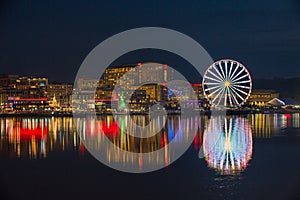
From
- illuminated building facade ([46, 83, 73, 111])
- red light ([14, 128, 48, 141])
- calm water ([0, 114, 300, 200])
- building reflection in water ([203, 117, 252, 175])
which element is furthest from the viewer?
illuminated building facade ([46, 83, 73, 111])

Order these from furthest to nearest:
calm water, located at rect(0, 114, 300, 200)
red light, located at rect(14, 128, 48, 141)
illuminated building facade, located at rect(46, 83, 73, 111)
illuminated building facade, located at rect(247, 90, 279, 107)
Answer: illuminated building facade, located at rect(247, 90, 279, 107) < illuminated building facade, located at rect(46, 83, 73, 111) < red light, located at rect(14, 128, 48, 141) < calm water, located at rect(0, 114, 300, 200)

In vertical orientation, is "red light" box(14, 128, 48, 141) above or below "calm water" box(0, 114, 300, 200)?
above

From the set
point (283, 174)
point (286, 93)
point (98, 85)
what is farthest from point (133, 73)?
point (283, 174)

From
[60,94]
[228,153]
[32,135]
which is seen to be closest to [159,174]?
[228,153]

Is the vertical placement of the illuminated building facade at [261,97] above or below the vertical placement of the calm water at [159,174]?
above

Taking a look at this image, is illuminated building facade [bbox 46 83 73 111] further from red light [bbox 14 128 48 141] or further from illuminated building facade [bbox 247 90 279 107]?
red light [bbox 14 128 48 141]

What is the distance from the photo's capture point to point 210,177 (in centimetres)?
984

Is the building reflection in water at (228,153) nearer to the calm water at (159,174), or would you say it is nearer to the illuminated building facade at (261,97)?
the calm water at (159,174)

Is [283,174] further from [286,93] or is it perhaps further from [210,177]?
[286,93]

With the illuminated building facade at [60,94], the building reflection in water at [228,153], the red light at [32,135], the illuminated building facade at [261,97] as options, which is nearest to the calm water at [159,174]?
the building reflection in water at [228,153]

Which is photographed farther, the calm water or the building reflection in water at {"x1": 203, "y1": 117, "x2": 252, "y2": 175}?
the building reflection in water at {"x1": 203, "y1": 117, "x2": 252, "y2": 175}

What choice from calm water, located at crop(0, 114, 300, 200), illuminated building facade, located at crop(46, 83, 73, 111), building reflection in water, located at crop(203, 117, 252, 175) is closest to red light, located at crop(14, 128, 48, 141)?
calm water, located at crop(0, 114, 300, 200)

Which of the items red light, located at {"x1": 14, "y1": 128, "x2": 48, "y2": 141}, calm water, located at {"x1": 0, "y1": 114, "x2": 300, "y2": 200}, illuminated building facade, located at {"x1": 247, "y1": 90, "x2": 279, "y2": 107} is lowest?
calm water, located at {"x1": 0, "y1": 114, "x2": 300, "y2": 200}

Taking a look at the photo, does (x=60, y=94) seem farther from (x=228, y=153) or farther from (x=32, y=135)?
(x=228, y=153)
